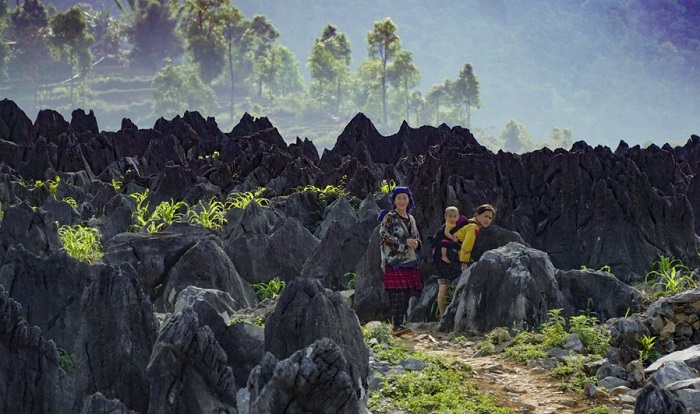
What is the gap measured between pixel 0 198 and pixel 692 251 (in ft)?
51.1

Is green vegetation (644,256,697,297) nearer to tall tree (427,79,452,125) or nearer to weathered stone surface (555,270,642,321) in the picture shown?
weathered stone surface (555,270,642,321)

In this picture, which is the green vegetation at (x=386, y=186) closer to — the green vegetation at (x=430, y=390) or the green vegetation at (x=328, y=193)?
the green vegetation at (x=328, y=193)

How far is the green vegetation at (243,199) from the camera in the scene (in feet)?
70.8

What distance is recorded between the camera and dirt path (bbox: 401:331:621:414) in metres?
9.85

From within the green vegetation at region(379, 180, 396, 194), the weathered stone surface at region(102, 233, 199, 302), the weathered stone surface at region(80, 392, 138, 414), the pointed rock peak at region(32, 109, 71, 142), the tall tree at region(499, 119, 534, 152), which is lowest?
the weathered stone surface at region(80, 392, 138, 414)

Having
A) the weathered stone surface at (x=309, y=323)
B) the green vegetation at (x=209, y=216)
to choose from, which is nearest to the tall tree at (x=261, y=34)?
the green vegetation at (x=209, y=216)

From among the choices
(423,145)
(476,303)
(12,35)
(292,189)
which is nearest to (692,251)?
(476,303)

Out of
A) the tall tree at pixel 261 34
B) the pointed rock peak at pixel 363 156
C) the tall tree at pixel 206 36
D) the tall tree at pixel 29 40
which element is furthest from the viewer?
the tall tree at pixel 261 34

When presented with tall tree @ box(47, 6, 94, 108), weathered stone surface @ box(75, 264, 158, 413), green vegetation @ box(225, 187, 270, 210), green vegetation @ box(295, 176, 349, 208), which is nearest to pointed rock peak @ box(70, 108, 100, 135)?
green vegetation @ box(225, 187, 270, 210)

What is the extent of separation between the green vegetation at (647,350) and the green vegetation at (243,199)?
1157cm

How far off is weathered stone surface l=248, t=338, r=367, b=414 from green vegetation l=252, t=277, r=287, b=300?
327 inches

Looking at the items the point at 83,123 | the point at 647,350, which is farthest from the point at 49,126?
the point at 647,350

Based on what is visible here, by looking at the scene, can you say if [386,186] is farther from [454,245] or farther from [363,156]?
[454,245]

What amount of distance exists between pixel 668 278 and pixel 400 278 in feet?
14.6
